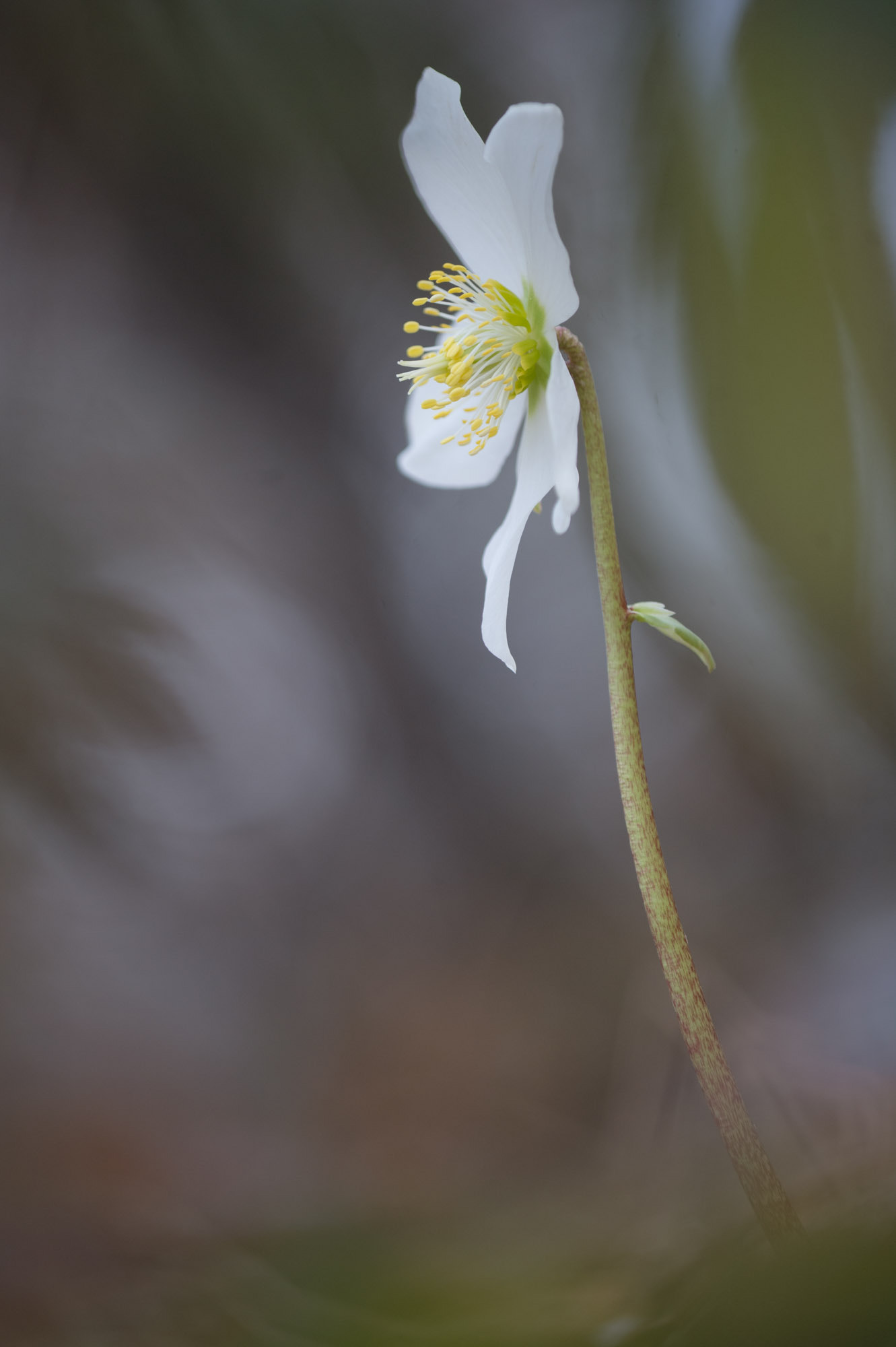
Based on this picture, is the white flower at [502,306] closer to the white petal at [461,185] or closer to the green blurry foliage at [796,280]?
the white petal at [461,185]

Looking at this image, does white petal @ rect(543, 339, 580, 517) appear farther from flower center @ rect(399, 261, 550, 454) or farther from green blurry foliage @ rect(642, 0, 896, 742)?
green blurry foliage @ rect(642, 0, 896, 742)

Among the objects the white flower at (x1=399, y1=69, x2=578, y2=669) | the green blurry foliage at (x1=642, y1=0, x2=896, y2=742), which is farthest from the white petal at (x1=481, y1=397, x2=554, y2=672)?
the green blurry foliage at (x1=642, y1=0, x2=896, y2=742)

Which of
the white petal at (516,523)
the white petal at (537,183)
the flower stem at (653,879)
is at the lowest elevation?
the flower stem at (653,879)

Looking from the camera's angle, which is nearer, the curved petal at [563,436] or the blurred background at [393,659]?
the curved petal at [563,436]

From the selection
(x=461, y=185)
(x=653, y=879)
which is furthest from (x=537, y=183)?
(x=653, y=879)

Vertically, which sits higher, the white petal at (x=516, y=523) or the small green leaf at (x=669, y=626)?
the white petal at (x=516, y=523)

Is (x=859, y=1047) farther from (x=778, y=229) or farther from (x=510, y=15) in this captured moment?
(x=510, y=15)

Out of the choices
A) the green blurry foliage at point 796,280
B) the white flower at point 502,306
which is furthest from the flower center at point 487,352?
the green blurry foliage at point 796,280
